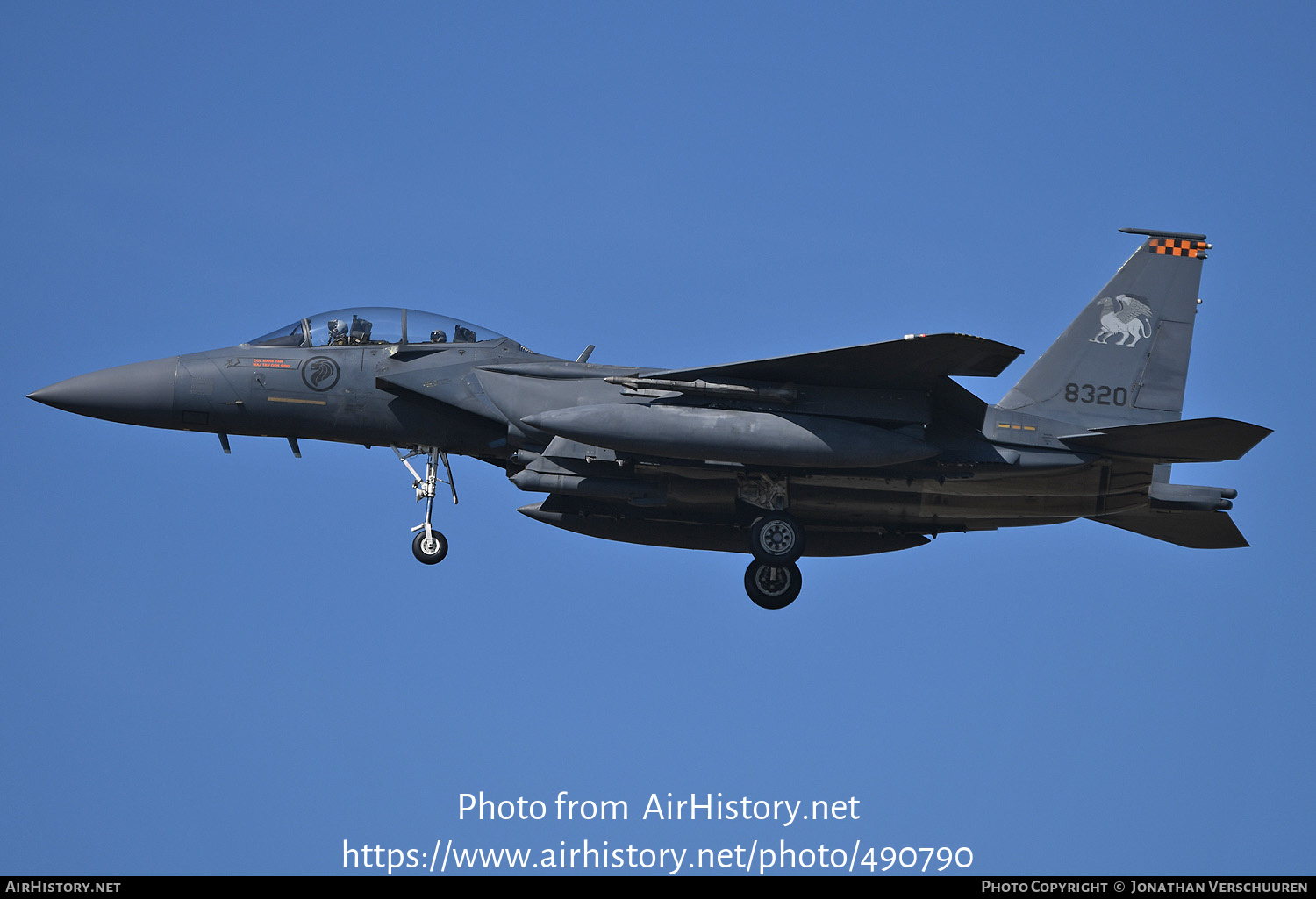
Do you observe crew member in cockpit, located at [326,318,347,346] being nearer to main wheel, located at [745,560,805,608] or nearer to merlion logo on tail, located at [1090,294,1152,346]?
main wheel, located at [745,560,805,608]

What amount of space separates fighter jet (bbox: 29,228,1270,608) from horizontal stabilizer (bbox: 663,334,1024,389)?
3 centimetres

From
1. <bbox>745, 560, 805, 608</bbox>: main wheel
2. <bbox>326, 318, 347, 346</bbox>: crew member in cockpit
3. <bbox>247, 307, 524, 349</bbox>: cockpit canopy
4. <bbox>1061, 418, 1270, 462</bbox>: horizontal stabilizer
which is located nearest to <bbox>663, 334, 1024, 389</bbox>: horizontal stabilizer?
<bbox>1061, 418, 1270, 462</bbox>: horizontal stabilizer

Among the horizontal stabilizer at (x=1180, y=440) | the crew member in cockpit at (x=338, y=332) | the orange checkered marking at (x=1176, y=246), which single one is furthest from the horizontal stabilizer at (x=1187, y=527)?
the crew member in cockpit at (x=338, y=332)

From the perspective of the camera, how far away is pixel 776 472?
16594 millimetres

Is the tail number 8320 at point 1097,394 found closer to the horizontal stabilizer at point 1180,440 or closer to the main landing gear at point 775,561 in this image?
the horizontal stabilizer at point 1180,440

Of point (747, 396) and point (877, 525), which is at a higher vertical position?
point (747, 396)

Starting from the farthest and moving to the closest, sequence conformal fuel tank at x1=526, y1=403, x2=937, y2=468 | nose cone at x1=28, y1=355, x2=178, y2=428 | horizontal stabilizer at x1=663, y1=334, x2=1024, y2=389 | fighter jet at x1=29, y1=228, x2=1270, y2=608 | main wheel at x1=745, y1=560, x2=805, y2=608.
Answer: nose cone at x1=28, y1=355, x2=178, y2=428
main wheel at x1=745, y1=560, x2=805, y2=608
fighter jet at x1=29, y1=228, x2=1270, y2=608
conformal fuel tank at x1=526, y1=403, x2=937, y2=468
horizontal stabilizer at x1=663, y1=334, x2=1024, y2=389

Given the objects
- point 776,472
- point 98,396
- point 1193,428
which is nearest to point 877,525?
point 776,472

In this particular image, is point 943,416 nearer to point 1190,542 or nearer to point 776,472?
point 776,472

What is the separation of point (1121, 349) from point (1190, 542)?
2.92m

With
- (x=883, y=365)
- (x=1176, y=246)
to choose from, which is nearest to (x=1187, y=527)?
(x=1176, y=246)

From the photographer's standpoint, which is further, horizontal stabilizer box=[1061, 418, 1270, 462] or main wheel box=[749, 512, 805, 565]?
main wheel box=[749, 512, 805, 565]

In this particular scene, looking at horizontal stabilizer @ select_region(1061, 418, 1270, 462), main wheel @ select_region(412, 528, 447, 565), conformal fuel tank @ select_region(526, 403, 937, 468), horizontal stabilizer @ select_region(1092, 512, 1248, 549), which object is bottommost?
main wheel @ select_region(412, 528, 447, 565)

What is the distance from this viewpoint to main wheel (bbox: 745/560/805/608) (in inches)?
656
